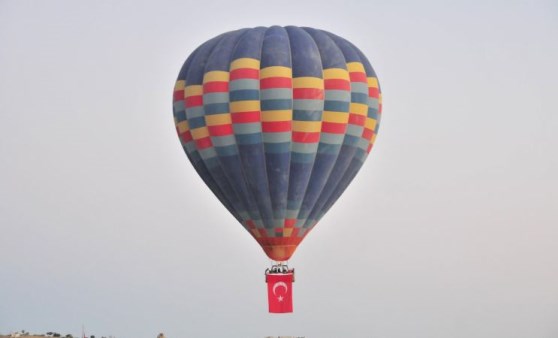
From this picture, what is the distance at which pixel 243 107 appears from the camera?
168ft

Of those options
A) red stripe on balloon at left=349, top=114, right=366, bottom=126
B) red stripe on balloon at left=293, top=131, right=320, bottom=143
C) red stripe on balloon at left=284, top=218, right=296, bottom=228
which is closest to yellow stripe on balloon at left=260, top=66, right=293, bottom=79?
red stripe on balloon at left=293, top=131, right=320, bottom=143

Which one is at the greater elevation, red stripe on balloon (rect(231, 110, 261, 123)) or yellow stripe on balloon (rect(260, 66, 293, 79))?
yellow stripe on balloon (rect(260, 66, 293, 79))

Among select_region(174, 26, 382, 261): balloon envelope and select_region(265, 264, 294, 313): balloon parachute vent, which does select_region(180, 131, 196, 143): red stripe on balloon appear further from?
select_region(265, 264, 294, 313): balloon parachute vent

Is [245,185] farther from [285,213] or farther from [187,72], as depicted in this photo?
[187,72]

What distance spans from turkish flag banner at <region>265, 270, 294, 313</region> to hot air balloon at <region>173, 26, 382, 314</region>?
78 centimetres

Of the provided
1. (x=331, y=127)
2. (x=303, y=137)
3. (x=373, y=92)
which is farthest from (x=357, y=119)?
(x=303, y=137)

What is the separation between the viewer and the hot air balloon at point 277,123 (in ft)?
168

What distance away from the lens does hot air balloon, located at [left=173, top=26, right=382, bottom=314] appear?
2013 inches

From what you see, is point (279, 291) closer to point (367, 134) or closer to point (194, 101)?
point (367, 134)

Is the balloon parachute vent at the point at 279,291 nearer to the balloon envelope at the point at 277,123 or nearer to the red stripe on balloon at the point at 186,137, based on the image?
the balloon envelope at the point at 277,123

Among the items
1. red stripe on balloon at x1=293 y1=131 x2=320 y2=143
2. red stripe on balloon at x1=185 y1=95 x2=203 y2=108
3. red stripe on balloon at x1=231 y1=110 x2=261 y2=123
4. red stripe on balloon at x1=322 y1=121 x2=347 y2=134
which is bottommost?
red stripe on balloon at x1=293 y1=131 x2=320 y2=143

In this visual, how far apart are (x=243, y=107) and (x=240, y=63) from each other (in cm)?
172

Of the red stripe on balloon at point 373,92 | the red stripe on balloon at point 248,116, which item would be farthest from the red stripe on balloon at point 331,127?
the red stripe on balloon at point 248,116

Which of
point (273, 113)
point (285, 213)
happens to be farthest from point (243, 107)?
point (285, 213)
